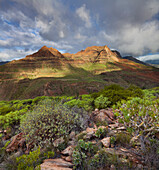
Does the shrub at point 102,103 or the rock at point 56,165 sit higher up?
the shrub at point 102,103

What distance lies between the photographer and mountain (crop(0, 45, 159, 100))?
140ft

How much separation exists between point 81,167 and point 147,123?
1925 mm

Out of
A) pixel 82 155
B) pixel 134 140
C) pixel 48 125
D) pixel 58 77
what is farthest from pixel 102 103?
pixel 58 77

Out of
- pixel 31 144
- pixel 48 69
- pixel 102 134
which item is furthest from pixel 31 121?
pixel 48 69

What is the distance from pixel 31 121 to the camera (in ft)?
11.7

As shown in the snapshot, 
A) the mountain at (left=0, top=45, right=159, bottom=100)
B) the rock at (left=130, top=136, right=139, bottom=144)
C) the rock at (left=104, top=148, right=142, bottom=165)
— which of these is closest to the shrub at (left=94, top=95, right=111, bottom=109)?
the rock at (left=130, top=136, right=139, bottom=144)

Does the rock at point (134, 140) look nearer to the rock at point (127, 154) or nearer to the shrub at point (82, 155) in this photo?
the rock at point (127, 154)

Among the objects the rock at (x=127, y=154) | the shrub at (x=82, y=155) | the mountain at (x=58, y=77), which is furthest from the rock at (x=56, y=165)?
the mountain at (x=58, y=77)

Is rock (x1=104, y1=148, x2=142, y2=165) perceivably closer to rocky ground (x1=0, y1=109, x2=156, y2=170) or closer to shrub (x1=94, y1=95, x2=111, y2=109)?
rocky ground (x1=0, y1=109, x2=156, y2=170)

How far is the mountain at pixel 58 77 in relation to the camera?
42.6 metres

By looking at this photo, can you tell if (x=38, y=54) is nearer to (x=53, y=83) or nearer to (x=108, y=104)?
(x=53, y=83)

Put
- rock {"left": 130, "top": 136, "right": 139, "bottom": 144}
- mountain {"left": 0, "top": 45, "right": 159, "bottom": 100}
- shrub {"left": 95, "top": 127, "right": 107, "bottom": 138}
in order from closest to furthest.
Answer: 1. rock {"left": 130, "top": 136, "right": 139, "bottom": 144}
2. shrub {"left": 95, "top": 127, "right": 107, "bottom": 138}
3. mountain {"left": 0, "top": 45, "right": 159, "bottom": 100}

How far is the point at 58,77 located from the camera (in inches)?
2584

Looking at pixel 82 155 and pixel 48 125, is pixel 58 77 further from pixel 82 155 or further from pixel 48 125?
pixel 82 155
